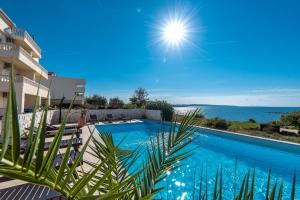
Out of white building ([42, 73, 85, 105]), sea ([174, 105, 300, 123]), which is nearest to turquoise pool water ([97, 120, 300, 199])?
sea ([174, 105, 300, 123])

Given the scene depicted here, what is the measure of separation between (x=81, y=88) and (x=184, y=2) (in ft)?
102

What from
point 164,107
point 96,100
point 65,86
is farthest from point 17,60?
point 96,100

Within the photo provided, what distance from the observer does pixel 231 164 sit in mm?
8961

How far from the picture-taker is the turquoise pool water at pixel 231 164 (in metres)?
6.24

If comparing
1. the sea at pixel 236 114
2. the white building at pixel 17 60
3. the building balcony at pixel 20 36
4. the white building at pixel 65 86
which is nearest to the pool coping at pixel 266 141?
the sea at pixel 236 114

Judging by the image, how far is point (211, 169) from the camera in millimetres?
8352

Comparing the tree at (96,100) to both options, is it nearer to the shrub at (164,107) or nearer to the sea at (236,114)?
the shrub at (164,107)

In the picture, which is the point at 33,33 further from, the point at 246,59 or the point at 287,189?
the point at 287,189

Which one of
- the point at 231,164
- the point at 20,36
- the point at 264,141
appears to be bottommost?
the point at 231,164

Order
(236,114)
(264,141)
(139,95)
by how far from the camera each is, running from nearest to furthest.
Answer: (264,141), (139,95), (236,114)

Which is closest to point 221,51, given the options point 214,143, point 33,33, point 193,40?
point 193,40

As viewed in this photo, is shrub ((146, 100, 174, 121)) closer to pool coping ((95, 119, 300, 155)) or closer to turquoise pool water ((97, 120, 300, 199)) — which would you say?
turquoise pool water ((97, 120, 300, 199))

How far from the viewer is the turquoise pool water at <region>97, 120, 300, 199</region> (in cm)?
624

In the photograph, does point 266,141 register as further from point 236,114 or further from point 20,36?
point 236,114
